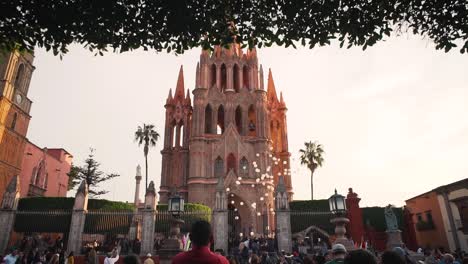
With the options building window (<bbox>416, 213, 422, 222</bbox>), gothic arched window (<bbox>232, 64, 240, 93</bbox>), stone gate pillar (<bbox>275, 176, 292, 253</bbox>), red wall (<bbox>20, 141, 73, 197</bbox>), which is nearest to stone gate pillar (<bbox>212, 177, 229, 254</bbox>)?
stone gate pillar (<bbox>275, 176, 292, 253</bbox>)

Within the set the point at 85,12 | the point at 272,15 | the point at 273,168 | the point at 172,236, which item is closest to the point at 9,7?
the point at 85,12

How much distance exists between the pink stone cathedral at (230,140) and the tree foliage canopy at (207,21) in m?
27.6

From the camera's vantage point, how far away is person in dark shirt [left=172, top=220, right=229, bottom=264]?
127 inches

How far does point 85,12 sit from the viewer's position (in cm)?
718

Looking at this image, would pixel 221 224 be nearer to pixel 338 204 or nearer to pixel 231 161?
pixel 338 204

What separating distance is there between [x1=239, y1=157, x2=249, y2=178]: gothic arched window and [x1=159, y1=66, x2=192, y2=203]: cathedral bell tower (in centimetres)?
682

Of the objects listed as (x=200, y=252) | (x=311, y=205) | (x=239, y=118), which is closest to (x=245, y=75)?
(x=239, y=118)

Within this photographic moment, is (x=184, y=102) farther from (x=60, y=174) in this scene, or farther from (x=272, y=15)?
(x=272, y=15)

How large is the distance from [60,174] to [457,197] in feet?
151

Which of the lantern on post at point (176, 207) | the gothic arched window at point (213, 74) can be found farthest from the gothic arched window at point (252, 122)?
the lantern on post at point (176, 207)

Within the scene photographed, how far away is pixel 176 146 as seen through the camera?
1683 inches

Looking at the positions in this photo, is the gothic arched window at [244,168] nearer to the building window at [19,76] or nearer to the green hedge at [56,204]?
the green hedge at [56,204]

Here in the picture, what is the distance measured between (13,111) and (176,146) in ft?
58.3

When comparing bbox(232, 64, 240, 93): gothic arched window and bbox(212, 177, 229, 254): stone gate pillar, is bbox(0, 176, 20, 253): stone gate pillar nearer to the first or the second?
bbox(212, 177, 229, 254): stone gate pillar
